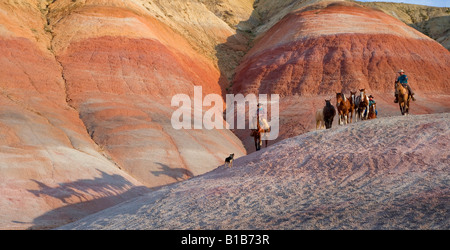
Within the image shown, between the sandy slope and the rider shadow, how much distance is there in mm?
12062

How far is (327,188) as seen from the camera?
14047 mm

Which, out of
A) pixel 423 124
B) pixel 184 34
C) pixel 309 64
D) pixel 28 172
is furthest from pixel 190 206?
pixel 184 34

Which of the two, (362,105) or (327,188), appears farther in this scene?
(362,105)

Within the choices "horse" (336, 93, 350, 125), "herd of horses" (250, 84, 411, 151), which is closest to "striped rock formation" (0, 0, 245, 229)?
"herd of horses" (250, 84, 411, 151)

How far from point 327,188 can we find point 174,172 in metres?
18.8

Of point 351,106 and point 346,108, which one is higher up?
point 351,106

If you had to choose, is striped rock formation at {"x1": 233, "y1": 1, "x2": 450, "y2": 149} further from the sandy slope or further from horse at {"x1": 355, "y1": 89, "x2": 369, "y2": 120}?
the sandy slope

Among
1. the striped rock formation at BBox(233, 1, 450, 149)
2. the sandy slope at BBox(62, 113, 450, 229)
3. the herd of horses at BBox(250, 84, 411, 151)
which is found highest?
the striped rock formation at BBox(233, 1, 450, 149)

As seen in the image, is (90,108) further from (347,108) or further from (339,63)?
(339,63)

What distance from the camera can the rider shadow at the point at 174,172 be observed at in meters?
31.1

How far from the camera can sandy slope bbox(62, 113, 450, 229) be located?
11.1 meters

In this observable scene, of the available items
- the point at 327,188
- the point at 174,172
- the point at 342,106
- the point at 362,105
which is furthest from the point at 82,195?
the point at 362,105

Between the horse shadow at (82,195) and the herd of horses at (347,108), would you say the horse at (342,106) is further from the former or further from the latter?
the horse shadow at (82,195)

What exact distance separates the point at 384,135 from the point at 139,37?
3608cm
